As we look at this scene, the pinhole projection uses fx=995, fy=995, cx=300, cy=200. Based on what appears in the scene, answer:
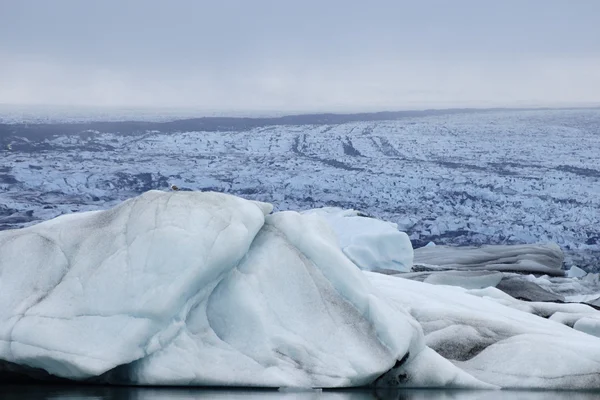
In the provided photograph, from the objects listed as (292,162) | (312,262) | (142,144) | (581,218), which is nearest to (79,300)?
(312,262)

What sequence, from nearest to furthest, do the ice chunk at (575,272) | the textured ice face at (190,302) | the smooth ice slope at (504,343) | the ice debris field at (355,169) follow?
the textured ice face at (190,302) → the smooth ice slope at (504,343) → the ice chunk at (575,272) → the ice debris field at (355,169)

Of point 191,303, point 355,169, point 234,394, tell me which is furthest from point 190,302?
point 355,169

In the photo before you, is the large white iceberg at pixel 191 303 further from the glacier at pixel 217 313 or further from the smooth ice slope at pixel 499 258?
the smooth ice slope at pixel 499 258

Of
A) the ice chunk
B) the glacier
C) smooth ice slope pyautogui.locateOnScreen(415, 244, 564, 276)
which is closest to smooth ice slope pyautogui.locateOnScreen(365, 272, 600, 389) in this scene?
the glacier

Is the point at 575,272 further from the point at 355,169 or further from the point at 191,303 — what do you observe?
the point at 191,303

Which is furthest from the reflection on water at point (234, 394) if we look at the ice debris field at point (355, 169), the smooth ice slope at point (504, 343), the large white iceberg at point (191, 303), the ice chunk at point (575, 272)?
the ice debris field at point (355, 169)

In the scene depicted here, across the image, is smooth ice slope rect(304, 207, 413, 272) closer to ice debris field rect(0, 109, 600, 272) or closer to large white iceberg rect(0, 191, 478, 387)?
ice debris field rect(0, 109, 600, 272)

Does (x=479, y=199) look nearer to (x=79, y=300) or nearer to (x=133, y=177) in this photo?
(x=133, y=177)
